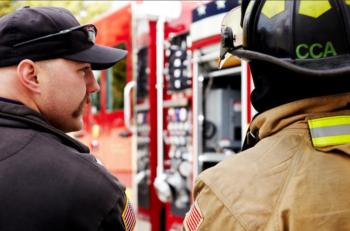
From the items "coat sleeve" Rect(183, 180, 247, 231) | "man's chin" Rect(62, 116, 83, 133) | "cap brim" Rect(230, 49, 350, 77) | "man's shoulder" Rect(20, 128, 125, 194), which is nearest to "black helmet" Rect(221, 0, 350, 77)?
"cap brim" Rect(230, 49, 350, 77)

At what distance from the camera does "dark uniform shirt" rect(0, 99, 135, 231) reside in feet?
4.63

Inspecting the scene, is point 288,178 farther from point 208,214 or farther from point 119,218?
point 119,218

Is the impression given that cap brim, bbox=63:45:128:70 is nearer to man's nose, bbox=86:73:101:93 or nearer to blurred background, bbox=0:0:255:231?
Result: man's nose, bbox=86:73:101:93

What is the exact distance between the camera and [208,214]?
4.19 feet

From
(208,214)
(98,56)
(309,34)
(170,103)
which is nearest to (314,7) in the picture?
(309,34)

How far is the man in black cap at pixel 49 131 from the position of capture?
1.42 metres

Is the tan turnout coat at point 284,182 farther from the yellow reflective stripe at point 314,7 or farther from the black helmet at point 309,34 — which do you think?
the yellow reflective stripe at point 314,7

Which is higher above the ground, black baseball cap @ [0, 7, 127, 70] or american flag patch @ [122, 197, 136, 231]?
black baseball cap @ [0, 7, 127, 70]

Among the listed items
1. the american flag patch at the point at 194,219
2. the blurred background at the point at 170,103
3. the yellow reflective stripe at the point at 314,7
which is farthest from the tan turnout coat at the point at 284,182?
the blurred background at the point at 170,103

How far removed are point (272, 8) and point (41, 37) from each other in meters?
0.71

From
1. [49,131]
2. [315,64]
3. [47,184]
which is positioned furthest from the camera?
[49,131]

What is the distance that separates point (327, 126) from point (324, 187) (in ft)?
0.51

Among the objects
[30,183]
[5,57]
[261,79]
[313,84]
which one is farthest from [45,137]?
[313,84]

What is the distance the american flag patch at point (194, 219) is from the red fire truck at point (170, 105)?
6.34ft
